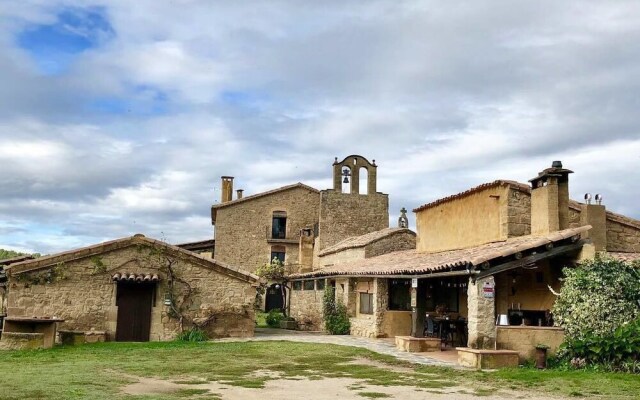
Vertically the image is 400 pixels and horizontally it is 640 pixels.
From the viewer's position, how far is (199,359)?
1547cm

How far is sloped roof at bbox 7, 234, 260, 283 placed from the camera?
769 inches

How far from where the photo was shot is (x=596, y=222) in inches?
616

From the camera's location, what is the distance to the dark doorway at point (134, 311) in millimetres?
20391

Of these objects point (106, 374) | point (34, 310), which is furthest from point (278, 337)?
point (106, 374)

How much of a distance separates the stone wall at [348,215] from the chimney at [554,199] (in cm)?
2189

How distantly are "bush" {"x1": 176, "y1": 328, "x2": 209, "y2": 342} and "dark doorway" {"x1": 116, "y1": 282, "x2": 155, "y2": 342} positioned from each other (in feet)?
3.61

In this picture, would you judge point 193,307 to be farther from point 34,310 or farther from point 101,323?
point 34,310

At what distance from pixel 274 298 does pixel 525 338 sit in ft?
89.2

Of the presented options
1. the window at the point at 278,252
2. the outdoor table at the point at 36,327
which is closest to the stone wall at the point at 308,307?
the window at the point at 278,252

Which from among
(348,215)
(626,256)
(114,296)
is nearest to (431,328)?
(626,256)

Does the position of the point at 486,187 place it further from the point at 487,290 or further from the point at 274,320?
the point at 274,320

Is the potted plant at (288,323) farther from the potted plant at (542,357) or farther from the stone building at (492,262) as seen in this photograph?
the potted plant at (542,357)

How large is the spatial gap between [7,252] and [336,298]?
2791 centimetres

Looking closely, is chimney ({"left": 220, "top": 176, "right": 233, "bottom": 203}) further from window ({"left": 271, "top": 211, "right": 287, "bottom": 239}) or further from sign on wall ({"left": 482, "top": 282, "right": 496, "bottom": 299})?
sign on wall ({"left": 482, "top": 282, "right": 496, "bottom": 299})
